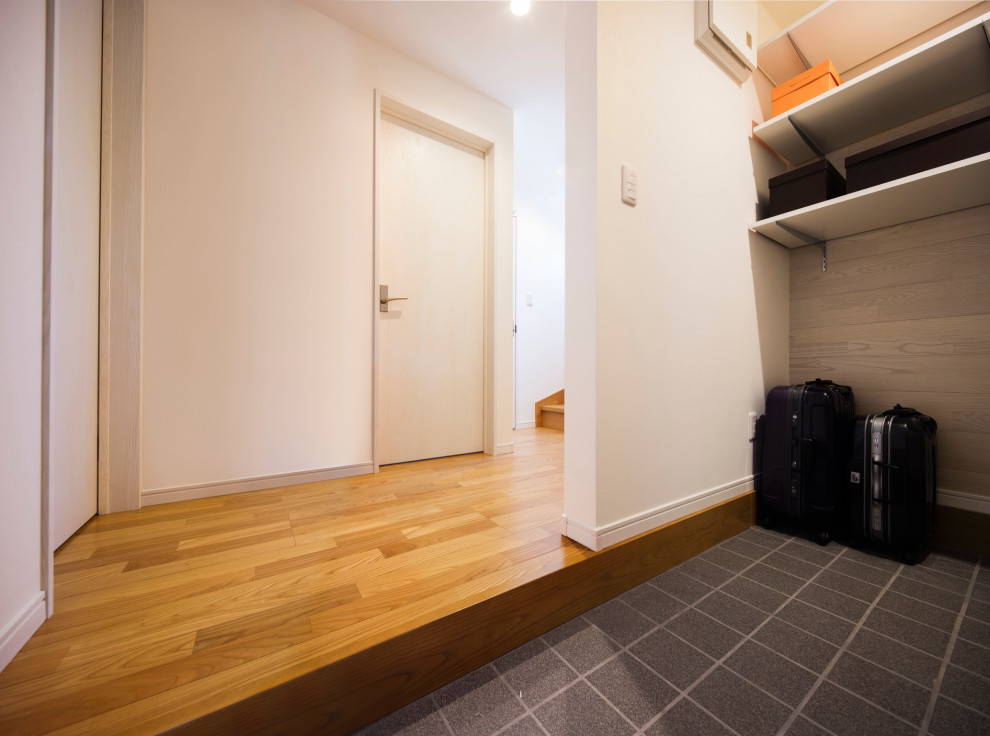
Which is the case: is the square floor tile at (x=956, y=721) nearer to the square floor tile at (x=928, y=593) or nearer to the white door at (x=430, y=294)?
the square floor tile at (x=928, y=593)

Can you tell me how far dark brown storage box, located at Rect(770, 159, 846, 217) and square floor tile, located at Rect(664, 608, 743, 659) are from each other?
1.66m

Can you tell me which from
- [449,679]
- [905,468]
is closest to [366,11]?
[449,679]

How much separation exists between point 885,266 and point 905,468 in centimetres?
92

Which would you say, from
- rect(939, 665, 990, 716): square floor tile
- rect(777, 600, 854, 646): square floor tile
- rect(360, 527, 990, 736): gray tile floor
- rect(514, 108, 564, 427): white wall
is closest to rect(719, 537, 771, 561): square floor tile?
rect(360, 527, 990, 736): gray tile floor

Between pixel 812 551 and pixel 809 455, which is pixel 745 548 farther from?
pixel 809 455

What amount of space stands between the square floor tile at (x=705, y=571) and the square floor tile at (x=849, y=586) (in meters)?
0.26

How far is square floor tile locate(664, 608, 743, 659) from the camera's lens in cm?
88

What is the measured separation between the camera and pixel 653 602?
1073mm

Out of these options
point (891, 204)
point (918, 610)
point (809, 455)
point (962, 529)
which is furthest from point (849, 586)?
point (891, 204)

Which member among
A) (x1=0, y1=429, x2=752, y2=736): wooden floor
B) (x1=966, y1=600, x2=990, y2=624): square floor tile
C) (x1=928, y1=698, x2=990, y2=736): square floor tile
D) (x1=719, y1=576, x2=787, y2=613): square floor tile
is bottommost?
(x1=719, y1=576, x2=787, y2=613): square floor tile

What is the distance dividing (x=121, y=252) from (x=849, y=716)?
2.53 metres

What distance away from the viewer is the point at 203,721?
57cm

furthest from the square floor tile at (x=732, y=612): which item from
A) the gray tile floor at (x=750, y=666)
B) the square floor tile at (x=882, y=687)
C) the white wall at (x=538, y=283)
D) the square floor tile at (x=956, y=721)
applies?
the white wall at (x=538, y=283)

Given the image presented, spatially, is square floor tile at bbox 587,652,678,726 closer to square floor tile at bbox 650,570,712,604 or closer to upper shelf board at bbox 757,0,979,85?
square floor tile at bbox 650,570,712,604
